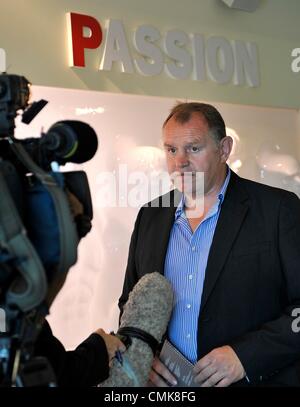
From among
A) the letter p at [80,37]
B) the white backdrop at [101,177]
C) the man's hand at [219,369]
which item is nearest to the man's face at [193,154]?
the man's hand at [219,369]

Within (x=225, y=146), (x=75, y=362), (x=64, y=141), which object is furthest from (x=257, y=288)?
(x=64, y=141)

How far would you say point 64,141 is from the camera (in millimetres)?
803

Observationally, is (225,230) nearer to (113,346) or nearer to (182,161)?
(182,161)

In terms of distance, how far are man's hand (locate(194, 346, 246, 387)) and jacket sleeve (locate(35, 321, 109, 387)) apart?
0.43m

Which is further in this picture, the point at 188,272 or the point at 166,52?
the point at 166,52

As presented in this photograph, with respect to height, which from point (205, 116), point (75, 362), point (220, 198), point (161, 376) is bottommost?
point (161, 376)

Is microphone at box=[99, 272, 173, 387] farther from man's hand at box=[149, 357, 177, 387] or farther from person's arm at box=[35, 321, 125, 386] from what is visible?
man's hand at box=[149, 357, 177, 387]

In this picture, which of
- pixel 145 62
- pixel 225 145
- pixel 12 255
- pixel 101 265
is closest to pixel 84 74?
pixel 145 62

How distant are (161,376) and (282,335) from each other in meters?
0.38

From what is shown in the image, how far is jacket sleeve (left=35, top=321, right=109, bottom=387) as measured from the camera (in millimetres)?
1019

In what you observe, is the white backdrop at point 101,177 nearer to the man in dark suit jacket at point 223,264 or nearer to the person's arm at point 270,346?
the man in dark suit jacket at point 223,264

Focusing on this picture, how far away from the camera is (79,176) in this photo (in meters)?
0.86

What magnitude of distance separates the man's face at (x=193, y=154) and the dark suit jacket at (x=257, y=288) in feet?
0.48

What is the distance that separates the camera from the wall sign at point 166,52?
2781 mm
